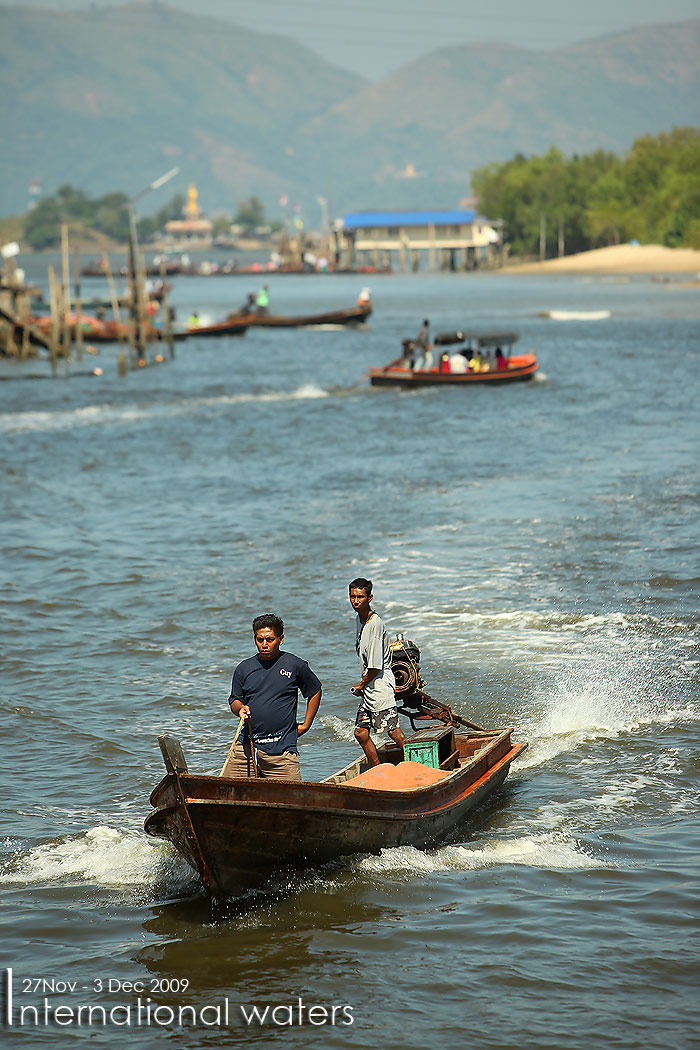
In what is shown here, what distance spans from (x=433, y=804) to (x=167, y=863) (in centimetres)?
206

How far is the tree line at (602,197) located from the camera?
458 ft

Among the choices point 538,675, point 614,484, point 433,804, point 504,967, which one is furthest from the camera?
point 614,484

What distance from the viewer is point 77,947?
8.47 metres

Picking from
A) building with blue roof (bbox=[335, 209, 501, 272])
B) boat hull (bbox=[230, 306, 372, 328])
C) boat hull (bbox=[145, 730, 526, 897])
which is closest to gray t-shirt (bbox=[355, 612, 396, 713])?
boat hull (bbox=[145, 730, 526, 897])

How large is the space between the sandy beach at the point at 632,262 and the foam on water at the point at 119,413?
285 feet

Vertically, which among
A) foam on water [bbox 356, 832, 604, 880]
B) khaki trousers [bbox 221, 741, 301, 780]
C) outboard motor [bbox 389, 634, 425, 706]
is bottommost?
foam on water [bbox 356, 832, 604, 880]

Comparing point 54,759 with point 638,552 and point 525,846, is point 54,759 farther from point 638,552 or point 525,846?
point 638,552

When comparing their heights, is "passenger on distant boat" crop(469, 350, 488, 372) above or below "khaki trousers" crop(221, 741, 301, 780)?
above

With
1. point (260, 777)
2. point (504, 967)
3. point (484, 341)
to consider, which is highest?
point (484, 341)

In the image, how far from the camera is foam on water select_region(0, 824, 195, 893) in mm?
9406

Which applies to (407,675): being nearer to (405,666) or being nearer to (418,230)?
(405,666)

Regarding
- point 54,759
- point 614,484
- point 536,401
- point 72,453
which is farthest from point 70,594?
point 536,401

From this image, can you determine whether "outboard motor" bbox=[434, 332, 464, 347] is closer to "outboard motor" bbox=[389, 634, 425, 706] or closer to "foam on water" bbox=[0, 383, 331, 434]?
"foam on water" bbox=[0, 383, 331, 434]

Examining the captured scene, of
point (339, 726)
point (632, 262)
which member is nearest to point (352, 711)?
point (339, 726)
